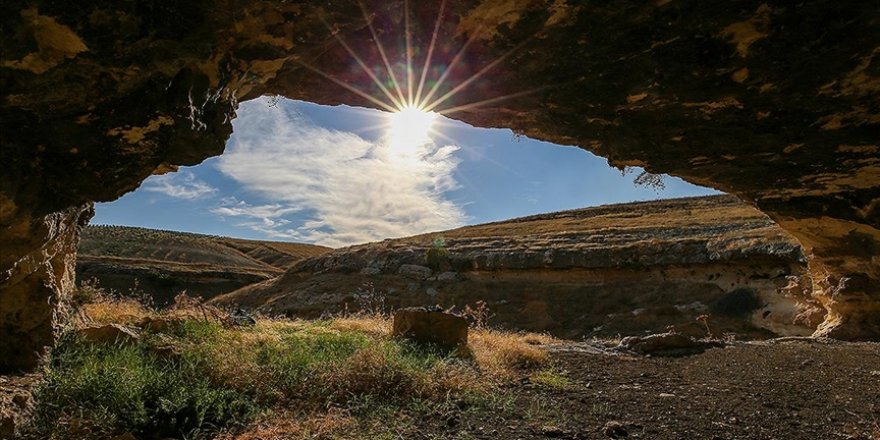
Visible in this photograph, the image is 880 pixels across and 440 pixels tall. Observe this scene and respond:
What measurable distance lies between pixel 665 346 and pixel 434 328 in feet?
17.5

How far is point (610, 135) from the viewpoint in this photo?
20.1 ft

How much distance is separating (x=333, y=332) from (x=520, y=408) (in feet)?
13.6

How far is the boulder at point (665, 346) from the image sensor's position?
10.6 m

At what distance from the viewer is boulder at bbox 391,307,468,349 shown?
28.0ft

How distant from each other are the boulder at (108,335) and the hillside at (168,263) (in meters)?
12.3

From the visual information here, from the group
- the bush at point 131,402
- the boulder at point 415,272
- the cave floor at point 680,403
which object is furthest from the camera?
the boulder at point 415,272

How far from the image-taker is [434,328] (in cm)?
864

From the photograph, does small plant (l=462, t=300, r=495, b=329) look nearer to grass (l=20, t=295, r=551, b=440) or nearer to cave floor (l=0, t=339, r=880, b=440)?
cave floor (l=0, t=339, r=880, b=440)

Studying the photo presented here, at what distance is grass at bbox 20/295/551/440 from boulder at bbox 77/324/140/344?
11cm

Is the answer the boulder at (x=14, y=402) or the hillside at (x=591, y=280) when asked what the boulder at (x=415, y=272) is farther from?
the boulder at (x=14, y=402)

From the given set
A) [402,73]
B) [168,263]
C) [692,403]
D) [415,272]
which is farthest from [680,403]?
[168,263]

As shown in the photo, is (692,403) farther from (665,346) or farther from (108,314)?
(108,314)

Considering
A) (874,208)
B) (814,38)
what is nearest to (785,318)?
(874,208)

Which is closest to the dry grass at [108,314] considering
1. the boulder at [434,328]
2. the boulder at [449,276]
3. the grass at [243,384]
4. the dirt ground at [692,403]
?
the grass at [243,384]
